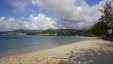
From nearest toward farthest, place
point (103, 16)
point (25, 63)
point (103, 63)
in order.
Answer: point (103, 63)
point (25, 63)
point (103, 16)

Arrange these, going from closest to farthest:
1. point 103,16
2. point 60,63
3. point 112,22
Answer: point 60,63
point 112,22
point 103,16

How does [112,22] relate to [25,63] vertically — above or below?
above

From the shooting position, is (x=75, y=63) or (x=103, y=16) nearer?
(x=75, y=63)

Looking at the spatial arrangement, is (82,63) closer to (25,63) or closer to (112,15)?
(25,63)

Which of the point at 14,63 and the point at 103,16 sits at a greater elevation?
Result: the point at 103,16

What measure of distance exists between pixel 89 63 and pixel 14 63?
16.8 ft

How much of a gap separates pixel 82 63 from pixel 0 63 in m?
5.86

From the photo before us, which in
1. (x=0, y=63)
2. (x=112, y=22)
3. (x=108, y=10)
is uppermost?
(x=108, y=10)

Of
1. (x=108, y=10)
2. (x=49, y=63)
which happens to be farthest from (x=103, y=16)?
(x=49, y=63)

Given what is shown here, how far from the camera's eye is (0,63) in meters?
11.7

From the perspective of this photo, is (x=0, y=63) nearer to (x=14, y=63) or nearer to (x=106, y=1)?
(x=14, y=63)

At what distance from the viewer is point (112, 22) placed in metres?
44.2

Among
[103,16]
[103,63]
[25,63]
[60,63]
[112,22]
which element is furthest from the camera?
→ [103,16]

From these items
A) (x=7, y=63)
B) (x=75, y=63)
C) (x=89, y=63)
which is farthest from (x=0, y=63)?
(x=89, y=63)
